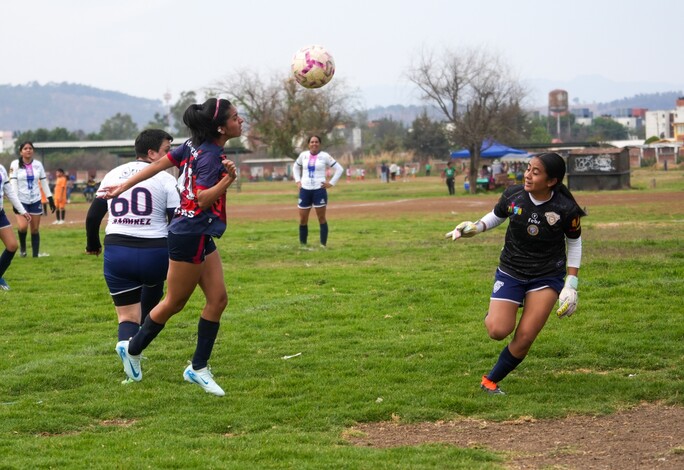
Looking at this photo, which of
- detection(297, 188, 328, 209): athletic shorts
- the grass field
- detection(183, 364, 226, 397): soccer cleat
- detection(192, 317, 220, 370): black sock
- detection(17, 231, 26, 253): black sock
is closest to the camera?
the grass field

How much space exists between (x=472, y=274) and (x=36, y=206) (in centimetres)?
893

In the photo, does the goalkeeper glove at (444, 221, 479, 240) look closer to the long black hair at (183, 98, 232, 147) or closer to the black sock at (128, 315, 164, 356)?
the long black hair at (183, 98, 232, 147)

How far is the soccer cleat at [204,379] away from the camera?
299 inches

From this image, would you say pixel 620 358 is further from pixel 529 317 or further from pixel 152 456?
pixel 152 456

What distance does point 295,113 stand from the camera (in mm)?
71688

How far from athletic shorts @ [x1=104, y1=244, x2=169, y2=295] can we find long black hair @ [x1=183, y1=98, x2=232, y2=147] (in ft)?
4.16

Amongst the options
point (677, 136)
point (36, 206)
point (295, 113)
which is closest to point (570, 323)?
point (36, 206)

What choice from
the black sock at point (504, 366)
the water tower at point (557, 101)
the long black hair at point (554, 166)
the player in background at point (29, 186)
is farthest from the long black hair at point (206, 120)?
the water tower at point (557, 101)

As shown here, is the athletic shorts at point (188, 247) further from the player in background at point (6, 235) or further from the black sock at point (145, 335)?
the player in background at point (6, 235)

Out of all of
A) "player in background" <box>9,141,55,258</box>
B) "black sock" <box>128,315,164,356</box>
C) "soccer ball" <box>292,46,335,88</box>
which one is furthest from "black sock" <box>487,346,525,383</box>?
"player in background" <box>9,141,55,258</box>

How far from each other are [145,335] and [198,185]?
4.66 feet

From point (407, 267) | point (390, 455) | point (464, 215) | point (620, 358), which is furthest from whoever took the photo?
point (464, 215)

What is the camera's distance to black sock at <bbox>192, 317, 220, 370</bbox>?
776cm

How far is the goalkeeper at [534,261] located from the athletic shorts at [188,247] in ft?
6.69
